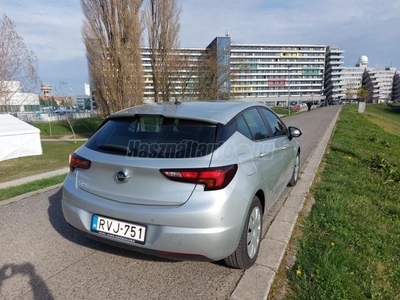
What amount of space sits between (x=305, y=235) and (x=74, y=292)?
7.91 ft

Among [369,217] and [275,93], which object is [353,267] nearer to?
[369,217]

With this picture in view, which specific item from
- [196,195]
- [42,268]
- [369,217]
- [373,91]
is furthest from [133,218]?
[373,91]

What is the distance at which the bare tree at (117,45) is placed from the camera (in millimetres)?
15727

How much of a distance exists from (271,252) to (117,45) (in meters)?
16.3

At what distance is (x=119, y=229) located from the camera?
6.90 ft

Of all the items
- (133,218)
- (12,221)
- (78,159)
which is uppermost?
(78,159)

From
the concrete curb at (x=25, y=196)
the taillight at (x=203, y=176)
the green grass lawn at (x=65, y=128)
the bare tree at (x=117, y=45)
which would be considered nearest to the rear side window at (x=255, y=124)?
the taillight at (x=203, y=176)

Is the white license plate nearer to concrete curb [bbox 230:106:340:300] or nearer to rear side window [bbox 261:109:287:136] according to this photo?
concrete curb [bbox 230:106:340:300]

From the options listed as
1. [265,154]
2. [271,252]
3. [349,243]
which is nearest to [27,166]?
[265,154]

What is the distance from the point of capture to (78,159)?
2.39 m

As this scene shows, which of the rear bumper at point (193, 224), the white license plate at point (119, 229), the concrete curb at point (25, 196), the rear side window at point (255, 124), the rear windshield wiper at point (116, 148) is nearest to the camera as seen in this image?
the rear bumper at point (193, 224)

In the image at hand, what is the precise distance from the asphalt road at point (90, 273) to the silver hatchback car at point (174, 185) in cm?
31

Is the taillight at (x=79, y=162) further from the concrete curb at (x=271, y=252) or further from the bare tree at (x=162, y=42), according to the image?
the bare tree at (x=162, y=42)

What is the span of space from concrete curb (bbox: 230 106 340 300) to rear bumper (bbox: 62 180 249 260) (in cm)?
35
